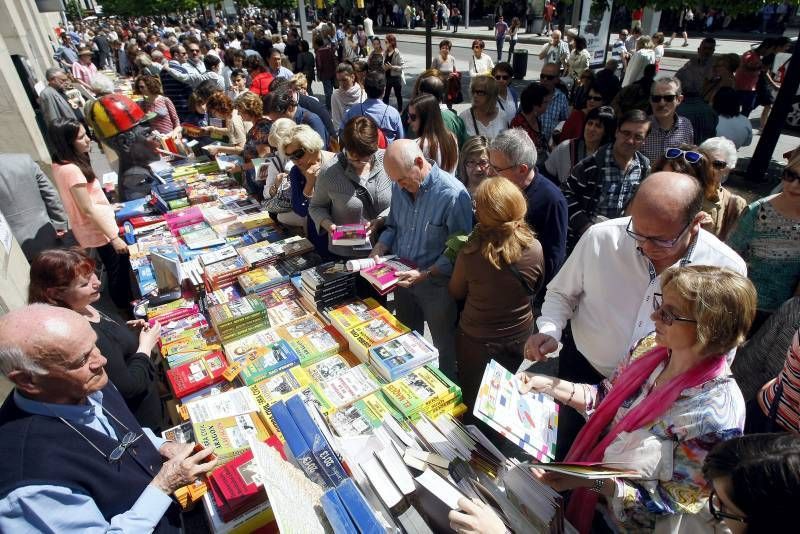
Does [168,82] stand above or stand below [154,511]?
above

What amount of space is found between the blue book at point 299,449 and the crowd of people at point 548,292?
374 millimetres

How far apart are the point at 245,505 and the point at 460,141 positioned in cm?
422

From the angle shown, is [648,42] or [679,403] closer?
[679,403]

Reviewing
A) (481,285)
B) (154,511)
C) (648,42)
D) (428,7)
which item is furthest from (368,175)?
(648,42)

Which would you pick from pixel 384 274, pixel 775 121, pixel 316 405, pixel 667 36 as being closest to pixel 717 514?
pixel 316 405

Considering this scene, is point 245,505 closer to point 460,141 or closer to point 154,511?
point 154,511

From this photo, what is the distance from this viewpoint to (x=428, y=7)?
27.2ft

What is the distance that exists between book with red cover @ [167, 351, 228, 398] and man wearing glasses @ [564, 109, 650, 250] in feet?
9.10

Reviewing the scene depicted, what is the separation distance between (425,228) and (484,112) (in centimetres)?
239

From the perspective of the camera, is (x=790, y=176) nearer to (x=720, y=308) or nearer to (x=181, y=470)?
(x=720, y=308)

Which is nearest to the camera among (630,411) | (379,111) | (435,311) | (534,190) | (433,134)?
(630,411)

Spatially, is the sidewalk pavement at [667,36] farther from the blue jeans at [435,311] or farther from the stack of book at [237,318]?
the stack of book at [237,318]

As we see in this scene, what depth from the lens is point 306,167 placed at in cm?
348

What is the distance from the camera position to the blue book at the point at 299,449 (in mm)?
1635
